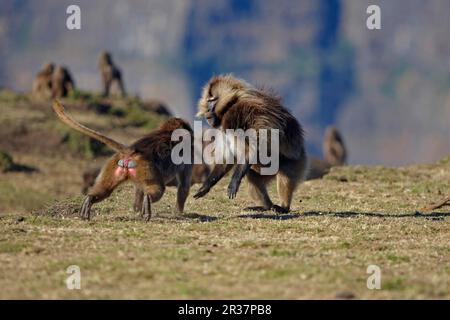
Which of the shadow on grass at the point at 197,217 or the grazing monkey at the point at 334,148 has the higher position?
the grazing monkey at the point at 334,148

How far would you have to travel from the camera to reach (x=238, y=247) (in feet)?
33.3

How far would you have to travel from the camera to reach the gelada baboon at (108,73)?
37750 millimetres

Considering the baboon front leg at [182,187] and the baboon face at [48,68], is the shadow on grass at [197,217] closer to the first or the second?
the baboon front leg at [182,187]

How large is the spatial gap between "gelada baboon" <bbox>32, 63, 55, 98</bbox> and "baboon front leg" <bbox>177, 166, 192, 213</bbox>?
947 inches

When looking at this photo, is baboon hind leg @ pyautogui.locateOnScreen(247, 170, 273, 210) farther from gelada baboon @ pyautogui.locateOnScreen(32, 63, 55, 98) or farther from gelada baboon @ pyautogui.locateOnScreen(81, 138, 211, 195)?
gelada baboon @ pyautogui.locateOnScreen(32, 63, 55, 98)

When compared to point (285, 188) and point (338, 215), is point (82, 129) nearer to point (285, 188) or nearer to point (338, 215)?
point (285, 188)

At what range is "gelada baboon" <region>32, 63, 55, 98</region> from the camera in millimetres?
36344

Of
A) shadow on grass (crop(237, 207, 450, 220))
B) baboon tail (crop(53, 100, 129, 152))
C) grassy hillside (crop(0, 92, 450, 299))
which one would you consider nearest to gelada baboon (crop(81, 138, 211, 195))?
grassy hillside (crop(0, 92, 450, 299))

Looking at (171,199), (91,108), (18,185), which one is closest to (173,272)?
(171,199)

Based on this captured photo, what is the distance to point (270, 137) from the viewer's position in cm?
1295

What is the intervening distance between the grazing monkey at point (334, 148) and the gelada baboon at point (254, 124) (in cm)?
1894

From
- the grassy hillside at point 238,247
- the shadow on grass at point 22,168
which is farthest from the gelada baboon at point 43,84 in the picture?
the grassy hillside at point 238,247
